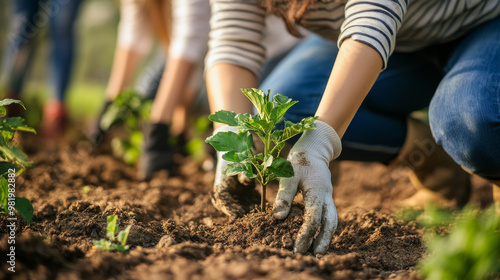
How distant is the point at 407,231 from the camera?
1.39 metres

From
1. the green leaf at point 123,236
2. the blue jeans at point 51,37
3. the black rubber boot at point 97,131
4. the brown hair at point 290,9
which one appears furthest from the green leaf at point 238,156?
the blue jeans at point 51,37

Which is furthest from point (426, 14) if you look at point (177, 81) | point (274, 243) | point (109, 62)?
point (109, 62)

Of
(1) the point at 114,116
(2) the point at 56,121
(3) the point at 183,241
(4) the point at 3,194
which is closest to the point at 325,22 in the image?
(3) the point at 183,241

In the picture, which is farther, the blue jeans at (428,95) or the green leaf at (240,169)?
the blue jeans at (428,95)

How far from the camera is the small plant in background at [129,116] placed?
7.60 feet

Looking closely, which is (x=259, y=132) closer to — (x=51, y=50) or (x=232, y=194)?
(x=232, y=194)

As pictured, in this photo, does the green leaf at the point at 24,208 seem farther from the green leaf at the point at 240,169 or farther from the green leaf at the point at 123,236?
the green leaf at the point at 240,169

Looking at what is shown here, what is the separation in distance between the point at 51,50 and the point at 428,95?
2936 mm

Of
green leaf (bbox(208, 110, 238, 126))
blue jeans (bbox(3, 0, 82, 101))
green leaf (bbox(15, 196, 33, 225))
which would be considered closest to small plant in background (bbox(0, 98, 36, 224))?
green leaf (bbox(15, 196, 33, 225))

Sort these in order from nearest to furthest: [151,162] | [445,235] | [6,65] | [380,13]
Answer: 1. [380,13]
2. [445,235]
3. [151,162]
4. [6,65]

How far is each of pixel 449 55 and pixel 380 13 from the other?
61 cm

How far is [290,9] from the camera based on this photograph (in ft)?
4.65

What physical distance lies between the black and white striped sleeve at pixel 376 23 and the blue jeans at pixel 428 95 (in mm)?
347

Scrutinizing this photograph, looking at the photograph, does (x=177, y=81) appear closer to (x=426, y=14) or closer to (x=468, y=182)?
(x=426, y=14)
